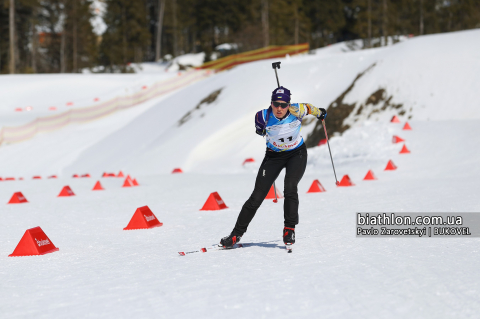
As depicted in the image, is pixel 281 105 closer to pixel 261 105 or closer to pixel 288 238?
pixel 288 238

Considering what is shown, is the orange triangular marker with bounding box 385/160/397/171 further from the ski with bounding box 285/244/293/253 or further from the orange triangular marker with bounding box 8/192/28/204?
the ski with bounding box 285/244/293/253

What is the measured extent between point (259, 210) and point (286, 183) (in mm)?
3429

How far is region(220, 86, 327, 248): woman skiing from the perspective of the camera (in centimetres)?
600

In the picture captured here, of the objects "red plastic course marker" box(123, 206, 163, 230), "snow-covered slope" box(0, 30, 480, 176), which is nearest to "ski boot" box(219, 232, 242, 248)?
"red plastic course marker" box(123, 206, 163, 230)

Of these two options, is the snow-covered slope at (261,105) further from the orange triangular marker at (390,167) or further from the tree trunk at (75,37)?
the tree trunk at (75,37)

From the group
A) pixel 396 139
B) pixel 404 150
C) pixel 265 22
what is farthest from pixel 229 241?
pixel 265 22

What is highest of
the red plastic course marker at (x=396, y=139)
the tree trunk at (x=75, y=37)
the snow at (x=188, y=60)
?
the tree trunk at (x=75, y=37)

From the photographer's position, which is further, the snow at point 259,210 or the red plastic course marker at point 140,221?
the red plastic course marker at point 140,221

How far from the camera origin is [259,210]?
370 inches

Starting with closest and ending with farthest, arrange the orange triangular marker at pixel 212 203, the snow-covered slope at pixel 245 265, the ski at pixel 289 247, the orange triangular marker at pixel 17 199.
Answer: the snow-covered slope at pixel 245 265 < the ski at pixel 289 247 < the orange triangular marker at pixel 212 203 < the orange triangular marker at pixel 17 199

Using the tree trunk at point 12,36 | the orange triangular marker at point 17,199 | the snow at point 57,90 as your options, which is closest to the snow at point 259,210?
the orange triangular marker at point 17,199

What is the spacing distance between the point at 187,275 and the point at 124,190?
9.10 m

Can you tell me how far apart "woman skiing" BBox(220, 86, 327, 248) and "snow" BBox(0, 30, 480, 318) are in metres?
0.27

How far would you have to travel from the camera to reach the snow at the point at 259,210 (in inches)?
164
